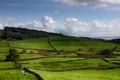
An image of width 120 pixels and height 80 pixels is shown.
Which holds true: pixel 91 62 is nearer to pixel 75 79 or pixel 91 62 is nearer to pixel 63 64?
pixel 63 64

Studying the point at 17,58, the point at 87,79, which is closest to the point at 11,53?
the point at 17,58

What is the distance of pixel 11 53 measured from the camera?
447ft

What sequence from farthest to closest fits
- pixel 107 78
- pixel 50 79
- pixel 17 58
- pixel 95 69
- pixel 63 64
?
pixel 17 58 < pixel 63 64 < pixel 95 69 < pixel 107 78 < pixel 50 79

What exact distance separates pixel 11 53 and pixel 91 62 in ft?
117

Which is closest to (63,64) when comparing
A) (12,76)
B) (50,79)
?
(12,76)

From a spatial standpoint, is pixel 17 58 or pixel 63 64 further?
pixel 17 58

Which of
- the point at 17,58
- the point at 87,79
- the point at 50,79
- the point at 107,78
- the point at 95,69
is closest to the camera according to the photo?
the point at 50,79

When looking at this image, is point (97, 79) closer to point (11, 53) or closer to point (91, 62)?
point (91, 62)

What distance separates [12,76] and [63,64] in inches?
2059

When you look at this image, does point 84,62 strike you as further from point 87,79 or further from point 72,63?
point 87,79

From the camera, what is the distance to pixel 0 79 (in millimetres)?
60938

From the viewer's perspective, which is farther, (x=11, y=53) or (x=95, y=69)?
(x=11, y=53)

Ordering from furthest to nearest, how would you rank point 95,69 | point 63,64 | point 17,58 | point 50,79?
point 17,58 < point 63,64 < point 95,69 < point 50,79

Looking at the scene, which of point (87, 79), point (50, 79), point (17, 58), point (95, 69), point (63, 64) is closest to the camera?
point (50, 79)
